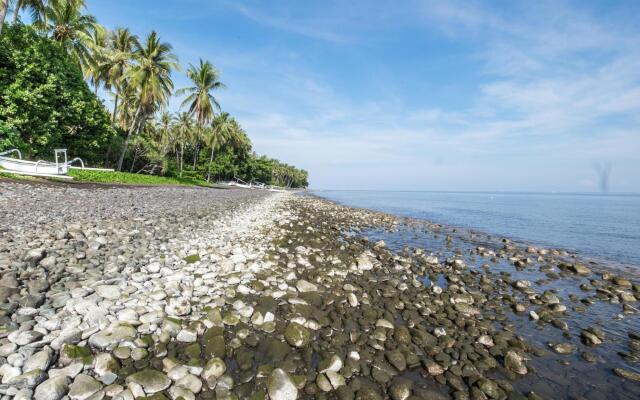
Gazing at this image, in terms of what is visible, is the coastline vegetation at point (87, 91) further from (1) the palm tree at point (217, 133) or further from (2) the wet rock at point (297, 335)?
(2) the wet rock at point (297, 335)

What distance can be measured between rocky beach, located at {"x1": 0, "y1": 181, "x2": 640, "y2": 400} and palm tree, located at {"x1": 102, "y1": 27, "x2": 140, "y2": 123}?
34.9 meters

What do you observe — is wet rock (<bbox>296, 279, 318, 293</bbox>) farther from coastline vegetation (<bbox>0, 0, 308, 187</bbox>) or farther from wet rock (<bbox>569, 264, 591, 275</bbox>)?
coastline vegetation (<bbox>0, 0, 308, 187</bbox>)

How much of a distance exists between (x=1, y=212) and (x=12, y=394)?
7.93 meters

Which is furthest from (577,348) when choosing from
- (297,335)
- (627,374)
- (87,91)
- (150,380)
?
(87,91)

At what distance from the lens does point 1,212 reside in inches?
303

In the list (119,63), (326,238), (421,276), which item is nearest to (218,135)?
(119,63)

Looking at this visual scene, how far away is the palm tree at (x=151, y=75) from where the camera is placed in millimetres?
32156

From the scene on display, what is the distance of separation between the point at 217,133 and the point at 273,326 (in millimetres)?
62501

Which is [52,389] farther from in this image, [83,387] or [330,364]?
[330,364]

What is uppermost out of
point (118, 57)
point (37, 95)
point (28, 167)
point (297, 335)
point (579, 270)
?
point (118, 57)

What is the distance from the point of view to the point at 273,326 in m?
3.99

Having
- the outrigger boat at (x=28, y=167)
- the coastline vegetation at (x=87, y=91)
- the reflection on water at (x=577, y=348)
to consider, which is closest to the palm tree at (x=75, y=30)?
the coastline vegetation at (x=87, y=91)

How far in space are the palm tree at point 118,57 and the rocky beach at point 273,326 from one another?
115ft

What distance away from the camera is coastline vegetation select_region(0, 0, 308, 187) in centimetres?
1809
